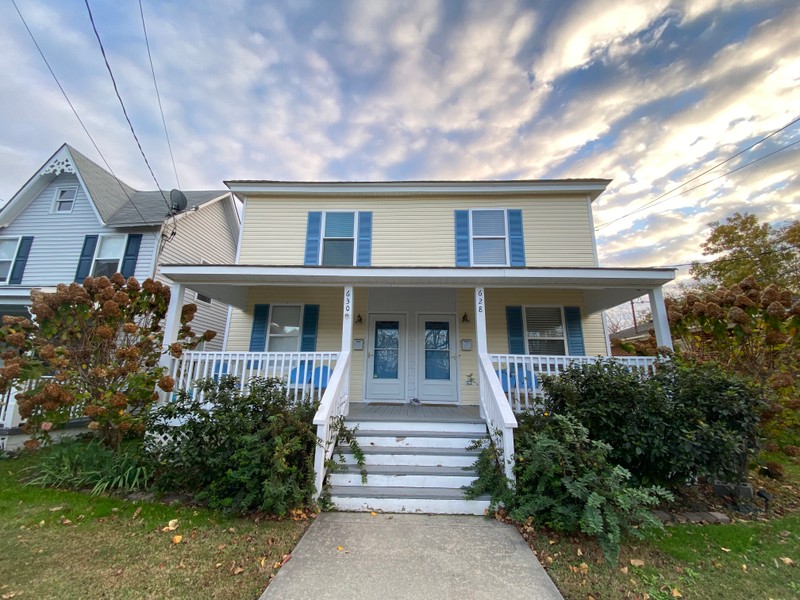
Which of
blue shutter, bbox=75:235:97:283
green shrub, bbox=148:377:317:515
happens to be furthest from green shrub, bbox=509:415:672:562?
blue shutter, bbox=75:235:97:283

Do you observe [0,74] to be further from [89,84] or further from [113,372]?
[113,372]

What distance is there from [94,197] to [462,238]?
38.6ft

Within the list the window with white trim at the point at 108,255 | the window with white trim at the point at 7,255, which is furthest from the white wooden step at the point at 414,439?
the window with white trim at the point at 7,255

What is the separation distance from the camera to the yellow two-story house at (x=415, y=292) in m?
5.41

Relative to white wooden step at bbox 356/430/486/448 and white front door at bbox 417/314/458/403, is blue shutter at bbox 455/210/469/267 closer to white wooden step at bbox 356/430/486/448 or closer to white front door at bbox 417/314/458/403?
white front door at bbox 417/314/458/403

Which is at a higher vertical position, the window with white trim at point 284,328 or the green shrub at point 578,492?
the window with white trim at point 284,328

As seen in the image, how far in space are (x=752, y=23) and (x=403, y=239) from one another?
9047mm

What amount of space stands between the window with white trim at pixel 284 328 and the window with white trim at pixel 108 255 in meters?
6.21

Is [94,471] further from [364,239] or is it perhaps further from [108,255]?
[108,255]

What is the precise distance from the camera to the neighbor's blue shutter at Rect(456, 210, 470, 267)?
7.57m

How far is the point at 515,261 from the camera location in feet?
24.5

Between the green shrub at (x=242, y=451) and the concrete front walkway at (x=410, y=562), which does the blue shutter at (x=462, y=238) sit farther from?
the concrete front walkway at (x=410, y=562)

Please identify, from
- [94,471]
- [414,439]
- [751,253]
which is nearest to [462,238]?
[414,439]

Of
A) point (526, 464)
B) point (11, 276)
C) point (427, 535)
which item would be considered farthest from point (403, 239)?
point (11, 276)
